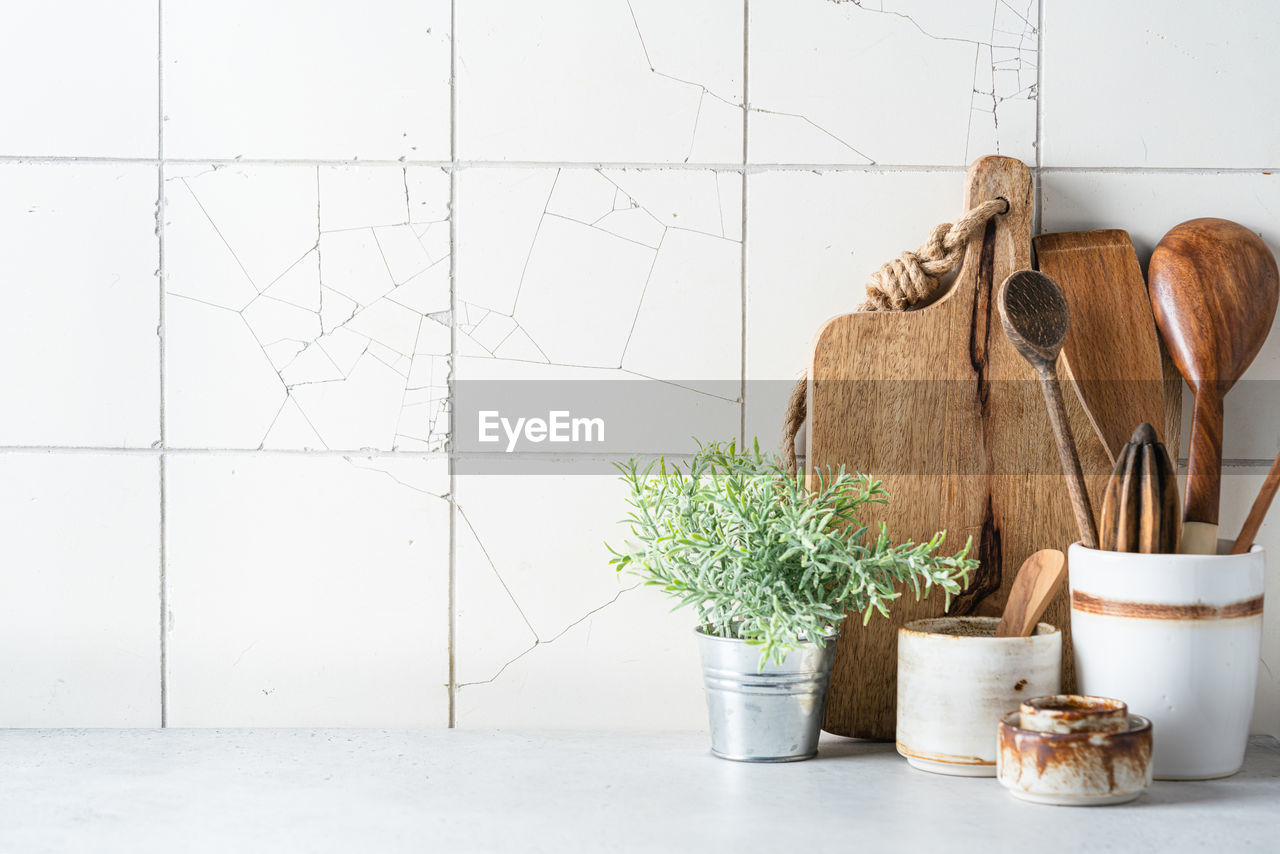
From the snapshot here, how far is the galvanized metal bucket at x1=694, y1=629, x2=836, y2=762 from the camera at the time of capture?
28.7 inches

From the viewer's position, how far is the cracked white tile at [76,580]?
2.79 feet

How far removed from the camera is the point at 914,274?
2.63 feet

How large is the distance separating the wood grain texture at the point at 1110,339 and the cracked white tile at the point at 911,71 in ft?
0.34

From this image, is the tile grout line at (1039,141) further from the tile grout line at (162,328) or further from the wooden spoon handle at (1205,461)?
the tile grout line at (162,328)

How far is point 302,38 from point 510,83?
7.0 inches

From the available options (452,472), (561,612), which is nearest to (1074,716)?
(561,612)

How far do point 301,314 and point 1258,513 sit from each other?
77cm

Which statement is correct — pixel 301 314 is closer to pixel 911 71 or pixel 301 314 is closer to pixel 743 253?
pixel 743 253

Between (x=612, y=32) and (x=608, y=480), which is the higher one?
(x=612, y=32)

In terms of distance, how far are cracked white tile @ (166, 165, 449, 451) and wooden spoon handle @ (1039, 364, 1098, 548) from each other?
48 centimetres

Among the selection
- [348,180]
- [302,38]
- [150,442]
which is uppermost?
[302,38]

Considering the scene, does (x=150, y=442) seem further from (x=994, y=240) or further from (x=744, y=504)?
(x=994, y=240)

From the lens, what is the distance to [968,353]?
811mm

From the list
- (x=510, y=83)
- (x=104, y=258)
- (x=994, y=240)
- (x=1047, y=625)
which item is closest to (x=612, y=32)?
(x=510, y=83)
